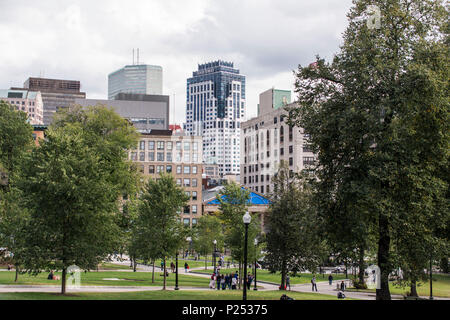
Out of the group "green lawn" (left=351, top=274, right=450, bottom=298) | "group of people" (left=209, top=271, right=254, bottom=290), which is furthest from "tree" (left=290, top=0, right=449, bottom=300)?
"group of people" (left=209, top=271, right=254, bottom=290)

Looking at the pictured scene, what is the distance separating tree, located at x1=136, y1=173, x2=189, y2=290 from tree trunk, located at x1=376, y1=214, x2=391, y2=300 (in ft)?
65.7

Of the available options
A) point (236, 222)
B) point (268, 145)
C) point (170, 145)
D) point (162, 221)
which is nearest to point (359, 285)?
point (236, 222)

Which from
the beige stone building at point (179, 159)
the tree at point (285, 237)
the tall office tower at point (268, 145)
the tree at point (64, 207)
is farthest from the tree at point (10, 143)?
the tall office tower at point (268, 145)

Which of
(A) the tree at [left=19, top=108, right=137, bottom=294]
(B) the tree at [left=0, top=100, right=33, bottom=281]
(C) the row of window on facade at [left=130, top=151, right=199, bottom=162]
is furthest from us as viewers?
(C) the row of window on facade at [left=130, top=151, right=199, bottom=162]

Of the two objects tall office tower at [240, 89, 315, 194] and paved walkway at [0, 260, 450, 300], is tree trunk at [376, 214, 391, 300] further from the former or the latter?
tall office tower at [240, 89, 315, 194]

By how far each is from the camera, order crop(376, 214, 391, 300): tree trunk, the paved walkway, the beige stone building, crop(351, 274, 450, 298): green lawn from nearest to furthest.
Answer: crop(376, 214, 391, 300): tree trunk, the paved walkway, crop(351, 274, 450, 298): green lawn, the beige stone building

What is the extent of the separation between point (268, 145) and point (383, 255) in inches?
4496

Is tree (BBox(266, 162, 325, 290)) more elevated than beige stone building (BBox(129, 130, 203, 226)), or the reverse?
beige stone building (BBox(129, 130, 203, 226))

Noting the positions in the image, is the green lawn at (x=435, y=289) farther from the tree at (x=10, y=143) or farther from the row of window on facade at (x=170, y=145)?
the row of window on facade at (x=170, y=145)

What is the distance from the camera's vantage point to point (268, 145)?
14225 centimetres

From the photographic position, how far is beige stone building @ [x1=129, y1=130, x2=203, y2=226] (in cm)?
13488

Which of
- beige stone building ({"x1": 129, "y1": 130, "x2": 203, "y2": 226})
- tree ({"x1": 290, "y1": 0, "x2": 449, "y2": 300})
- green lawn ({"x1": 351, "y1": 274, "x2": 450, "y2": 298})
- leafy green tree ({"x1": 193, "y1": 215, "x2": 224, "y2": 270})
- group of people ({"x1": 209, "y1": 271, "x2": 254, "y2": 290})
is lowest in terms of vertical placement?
green lawn ({"x1": 351, "y1": 274, "x2": 450, "y2": 298})

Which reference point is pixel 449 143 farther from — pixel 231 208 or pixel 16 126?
pixel 16 126

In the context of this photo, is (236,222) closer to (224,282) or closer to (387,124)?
(224,282)
